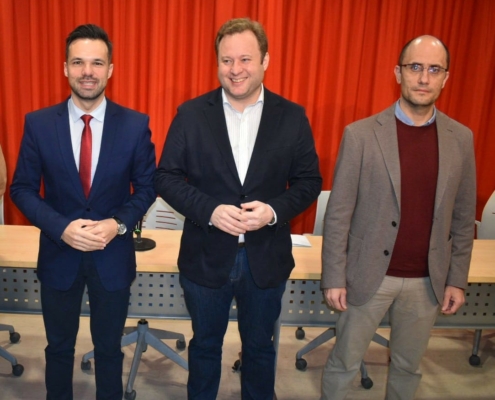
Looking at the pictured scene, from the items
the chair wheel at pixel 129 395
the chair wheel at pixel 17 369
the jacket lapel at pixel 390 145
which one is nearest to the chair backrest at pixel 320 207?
the jacket lapel at pixel 390 145

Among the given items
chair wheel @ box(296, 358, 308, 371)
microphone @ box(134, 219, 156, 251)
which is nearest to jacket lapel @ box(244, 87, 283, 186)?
microphone @ box(134, 219, 156, 251)

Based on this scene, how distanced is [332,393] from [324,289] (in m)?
0.47

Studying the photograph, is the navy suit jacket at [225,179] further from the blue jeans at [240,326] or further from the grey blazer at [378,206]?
the grey blazer at [378,206]

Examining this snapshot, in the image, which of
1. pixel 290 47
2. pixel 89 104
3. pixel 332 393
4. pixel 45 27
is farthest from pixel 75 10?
pixel 332 393

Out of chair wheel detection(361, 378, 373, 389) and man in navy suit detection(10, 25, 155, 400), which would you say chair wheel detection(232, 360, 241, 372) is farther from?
man in navy suit detection(10, 25, 155, 400)

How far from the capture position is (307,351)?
2879mm

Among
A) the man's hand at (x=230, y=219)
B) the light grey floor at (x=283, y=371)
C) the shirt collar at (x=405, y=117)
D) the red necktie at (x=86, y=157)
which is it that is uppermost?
the shirt collar at (x=405, y=117)

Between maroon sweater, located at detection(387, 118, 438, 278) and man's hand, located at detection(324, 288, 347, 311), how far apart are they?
0.20 m

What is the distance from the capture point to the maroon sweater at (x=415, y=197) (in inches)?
71.7

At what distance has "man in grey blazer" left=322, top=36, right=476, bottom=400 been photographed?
181 cm

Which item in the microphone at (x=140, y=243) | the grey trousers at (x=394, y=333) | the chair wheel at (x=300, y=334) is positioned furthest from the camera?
the chair wheel at (x=300, y=334)

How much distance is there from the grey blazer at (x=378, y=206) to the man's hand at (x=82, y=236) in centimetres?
90

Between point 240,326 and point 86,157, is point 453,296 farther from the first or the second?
point 86,157

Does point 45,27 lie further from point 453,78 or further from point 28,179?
point 453,78
